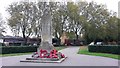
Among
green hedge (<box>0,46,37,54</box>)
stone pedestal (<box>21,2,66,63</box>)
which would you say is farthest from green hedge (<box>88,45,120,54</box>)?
stone pedestal (<box>21,2,66,63</box>)

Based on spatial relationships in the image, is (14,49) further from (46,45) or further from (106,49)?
(46,45)

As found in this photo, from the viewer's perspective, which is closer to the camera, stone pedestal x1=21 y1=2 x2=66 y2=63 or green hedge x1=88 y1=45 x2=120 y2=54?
stone pedestal x1=21 y1=2 x2=66 y2=63

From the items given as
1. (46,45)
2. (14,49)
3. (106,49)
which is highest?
(46,45)

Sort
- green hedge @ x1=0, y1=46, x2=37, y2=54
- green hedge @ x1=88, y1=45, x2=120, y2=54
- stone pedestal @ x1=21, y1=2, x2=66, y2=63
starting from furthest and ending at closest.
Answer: green hedge @ x1=0, y1=46, x2=37, y2=54 < green hedge @ x1=88, y1=45, x2=120, y2=54 < stone pedestal @ x1=21, y1=2, x2=66, y2=63

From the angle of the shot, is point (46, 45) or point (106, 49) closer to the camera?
point (46, 45)

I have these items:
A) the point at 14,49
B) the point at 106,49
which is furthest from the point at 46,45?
the point at 14,49

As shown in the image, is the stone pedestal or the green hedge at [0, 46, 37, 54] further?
the green hedge at [0, 46, 37, 54]

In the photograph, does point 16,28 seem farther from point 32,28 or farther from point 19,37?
point 19,37

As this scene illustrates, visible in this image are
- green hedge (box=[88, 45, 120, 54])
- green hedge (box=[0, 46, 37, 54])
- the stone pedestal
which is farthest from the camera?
green hedge (box=[0, 46, 37, 54])

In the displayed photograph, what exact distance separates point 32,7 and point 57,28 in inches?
293

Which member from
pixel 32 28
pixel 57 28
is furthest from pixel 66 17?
pixel 32 28

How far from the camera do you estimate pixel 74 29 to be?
184ft

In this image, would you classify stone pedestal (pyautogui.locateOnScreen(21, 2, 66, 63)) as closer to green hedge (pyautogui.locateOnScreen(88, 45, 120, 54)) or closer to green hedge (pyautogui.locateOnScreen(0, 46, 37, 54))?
green hedge (pyautogui.locateOnScreen(88, 45, 120, 54))

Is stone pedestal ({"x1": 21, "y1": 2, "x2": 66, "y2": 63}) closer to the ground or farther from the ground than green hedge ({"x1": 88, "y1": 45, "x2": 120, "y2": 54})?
farther from the ground
